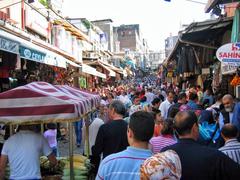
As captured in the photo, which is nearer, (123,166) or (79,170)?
(123,166)

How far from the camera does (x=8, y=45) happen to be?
866cm

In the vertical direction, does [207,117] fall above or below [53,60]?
below

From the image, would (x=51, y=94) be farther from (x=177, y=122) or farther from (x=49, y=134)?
(x=49, y=134)

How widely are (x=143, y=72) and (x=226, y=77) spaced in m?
94.8

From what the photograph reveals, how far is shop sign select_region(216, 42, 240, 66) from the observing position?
9.40m

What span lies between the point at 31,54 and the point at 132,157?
22.9 feet

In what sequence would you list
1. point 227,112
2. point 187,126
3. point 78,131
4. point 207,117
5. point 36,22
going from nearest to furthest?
point 187,126 → point 207,117 → point 227,112 → point 78,131 → point 36,22

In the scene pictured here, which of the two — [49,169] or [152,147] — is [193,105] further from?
[49,169]

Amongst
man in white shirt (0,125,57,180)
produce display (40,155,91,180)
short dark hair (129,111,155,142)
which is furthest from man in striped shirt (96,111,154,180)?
produce display (40,155,91,180)

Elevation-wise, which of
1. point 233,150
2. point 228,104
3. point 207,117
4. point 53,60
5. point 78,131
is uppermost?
point 53,60

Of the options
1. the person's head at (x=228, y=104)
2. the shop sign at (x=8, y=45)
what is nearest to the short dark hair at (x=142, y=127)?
the person's head at (x=228, y=104)

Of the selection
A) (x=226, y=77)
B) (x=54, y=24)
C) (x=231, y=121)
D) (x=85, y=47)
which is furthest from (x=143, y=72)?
(x=231, y=121)

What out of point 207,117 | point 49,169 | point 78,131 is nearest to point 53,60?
point 78,131

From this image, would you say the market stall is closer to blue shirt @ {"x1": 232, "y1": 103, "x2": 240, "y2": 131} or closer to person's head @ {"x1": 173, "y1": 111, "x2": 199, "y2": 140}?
person's head @ {"x1": 173, "y1": 111, "x2": 199, "y2": 140}
